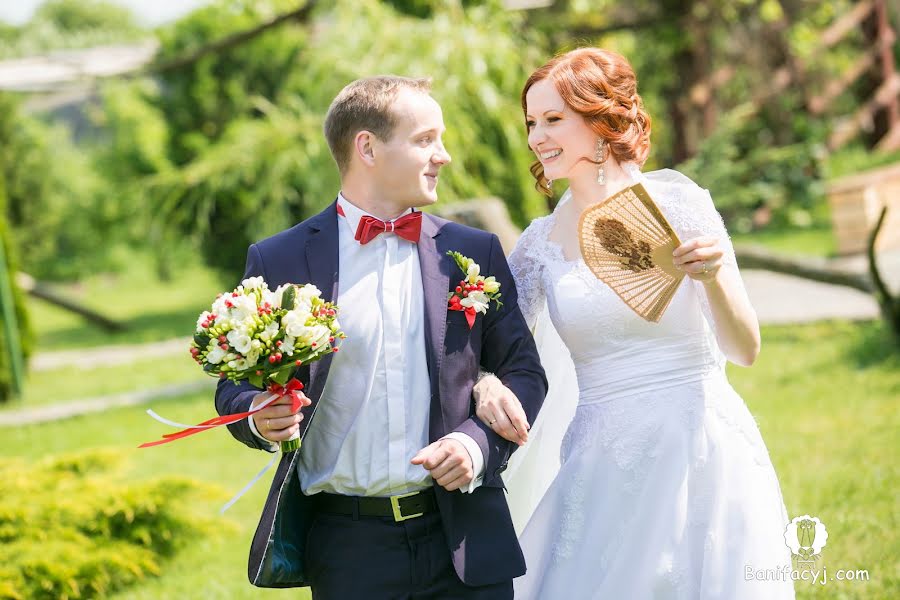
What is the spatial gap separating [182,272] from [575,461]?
27.2 m

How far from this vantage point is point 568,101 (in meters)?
3.22

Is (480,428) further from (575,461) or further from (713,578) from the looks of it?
(713,578)

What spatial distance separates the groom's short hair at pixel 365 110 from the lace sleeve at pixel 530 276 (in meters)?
0.71

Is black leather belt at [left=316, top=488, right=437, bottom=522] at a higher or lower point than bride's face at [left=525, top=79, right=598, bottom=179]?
lower

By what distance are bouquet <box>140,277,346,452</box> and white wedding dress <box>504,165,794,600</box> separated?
3.27 ft

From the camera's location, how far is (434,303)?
2.92m

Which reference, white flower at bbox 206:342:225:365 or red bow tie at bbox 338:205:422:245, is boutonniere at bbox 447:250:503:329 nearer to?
red bow tie at bbox 338:205:422:245

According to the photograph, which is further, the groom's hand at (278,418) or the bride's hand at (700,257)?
the bride's hand at (700,257)

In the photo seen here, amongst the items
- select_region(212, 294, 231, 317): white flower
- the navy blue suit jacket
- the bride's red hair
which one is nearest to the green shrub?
the navy blue suit jacket

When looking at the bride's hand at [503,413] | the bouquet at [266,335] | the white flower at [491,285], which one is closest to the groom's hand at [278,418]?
the bouquet at [266,335]

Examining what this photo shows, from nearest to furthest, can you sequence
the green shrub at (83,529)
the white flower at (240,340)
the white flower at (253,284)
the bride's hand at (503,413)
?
the white flower at (240,340) → the white flower at (253,284) → the bride's hand at (503,413) → the green shrub at (83,529)

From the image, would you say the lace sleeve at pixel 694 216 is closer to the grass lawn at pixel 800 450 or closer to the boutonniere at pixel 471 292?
the boutonniere at pixel 471 292

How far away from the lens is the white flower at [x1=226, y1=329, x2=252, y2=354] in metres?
2.54

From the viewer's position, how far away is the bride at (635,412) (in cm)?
307
